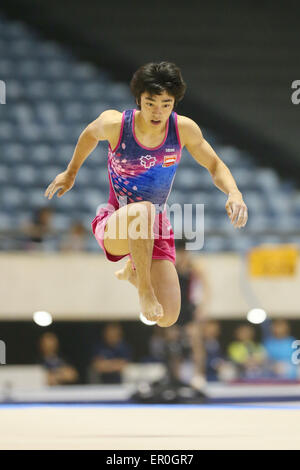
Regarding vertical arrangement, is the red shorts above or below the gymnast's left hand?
above

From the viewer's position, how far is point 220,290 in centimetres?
867

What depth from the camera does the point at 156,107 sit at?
464 centimetres

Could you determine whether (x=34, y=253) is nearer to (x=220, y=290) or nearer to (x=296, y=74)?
(x=220, y=290)

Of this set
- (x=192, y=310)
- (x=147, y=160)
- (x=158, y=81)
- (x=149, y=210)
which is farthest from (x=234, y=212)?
(x=192, y=310)

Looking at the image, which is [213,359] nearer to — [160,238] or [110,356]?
[110,356]

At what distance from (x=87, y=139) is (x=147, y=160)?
430 mm

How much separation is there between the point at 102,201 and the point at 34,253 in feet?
11.1

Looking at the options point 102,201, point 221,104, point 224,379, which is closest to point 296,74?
point 221,104

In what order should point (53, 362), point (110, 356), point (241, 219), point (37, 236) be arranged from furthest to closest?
point (110, 356) → point (53, 362) → point (37, 236) → point (241, 219)

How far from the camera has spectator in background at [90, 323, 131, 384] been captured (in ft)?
27.9

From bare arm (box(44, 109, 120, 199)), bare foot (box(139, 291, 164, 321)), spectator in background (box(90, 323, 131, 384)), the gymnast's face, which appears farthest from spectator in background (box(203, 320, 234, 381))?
the gymnast's face

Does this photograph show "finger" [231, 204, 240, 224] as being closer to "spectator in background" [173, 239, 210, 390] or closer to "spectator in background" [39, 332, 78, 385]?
"spectator in background" [173, 239, 210, 390]

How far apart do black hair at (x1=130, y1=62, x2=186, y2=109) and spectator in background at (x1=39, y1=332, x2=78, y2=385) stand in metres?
4.33
